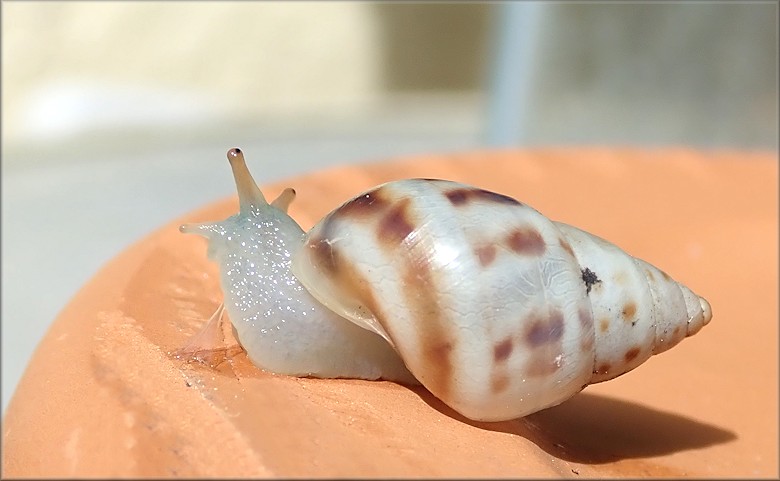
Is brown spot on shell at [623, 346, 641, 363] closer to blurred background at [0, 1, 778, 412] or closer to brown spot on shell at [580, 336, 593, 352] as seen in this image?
brown spot on shell at [580, 336, 593, 352]

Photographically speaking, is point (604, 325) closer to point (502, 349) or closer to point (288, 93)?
point (502, 349)

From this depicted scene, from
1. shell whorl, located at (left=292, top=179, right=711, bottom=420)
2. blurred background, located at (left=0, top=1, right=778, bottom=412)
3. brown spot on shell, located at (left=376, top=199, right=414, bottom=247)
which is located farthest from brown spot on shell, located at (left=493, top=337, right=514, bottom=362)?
blurred background, located at (left=0, top=1, right=778, bottom=412)

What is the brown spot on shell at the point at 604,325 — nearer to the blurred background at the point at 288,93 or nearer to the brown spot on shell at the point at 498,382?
the brown spot on shell at the point at 498,382

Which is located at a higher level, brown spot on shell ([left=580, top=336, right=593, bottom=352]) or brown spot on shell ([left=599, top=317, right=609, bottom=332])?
brown spot on shell ([left=599, top=317, right=609, bottom=332])

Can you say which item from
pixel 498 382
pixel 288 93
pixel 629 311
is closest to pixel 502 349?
pixel 498 382

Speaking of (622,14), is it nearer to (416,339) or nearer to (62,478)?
(416,339)

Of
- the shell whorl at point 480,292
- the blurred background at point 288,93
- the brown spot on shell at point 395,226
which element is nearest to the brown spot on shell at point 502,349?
the shell whorl at point 480,292
